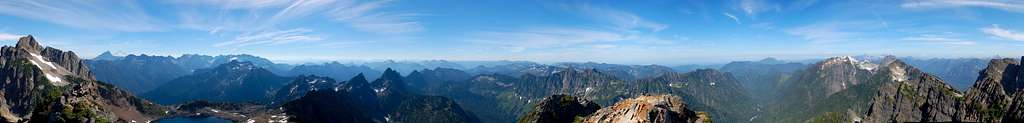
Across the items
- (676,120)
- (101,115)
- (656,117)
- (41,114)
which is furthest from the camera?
(101,115)

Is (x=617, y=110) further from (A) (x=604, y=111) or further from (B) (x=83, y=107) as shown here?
(B) (x=83, y=107)

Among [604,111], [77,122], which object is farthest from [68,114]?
[604,111]

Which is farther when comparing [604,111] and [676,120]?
[604,111]

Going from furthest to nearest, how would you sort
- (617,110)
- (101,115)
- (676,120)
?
(101,115)
(617,110)
(676,120)

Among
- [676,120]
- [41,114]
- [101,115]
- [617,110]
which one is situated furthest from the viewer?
[101,115]

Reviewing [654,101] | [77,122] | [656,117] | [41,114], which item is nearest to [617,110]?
[654,101]

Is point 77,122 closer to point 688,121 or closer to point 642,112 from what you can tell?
point 642,112
